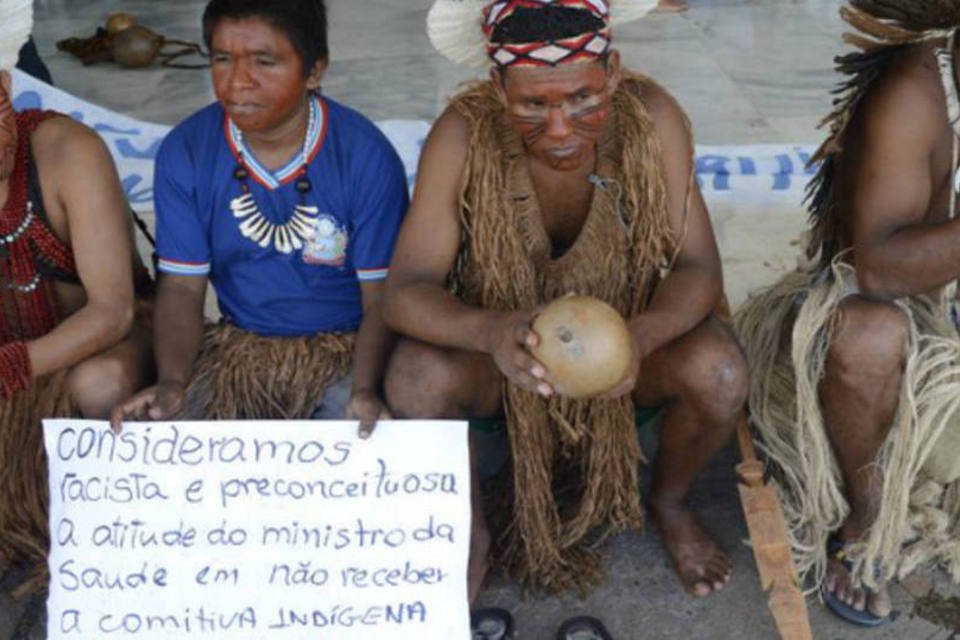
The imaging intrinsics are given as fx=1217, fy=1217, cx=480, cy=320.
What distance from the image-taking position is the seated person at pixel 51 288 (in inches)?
90.7

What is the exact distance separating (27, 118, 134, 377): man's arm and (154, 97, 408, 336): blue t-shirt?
0.11 metres

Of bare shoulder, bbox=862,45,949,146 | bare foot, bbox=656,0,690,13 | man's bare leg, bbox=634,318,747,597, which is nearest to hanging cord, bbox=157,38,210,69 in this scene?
bare foot, bbox=656,0,690,13

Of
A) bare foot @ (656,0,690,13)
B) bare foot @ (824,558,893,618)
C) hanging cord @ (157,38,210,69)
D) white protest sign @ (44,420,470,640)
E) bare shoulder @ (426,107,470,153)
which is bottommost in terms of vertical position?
bare foot @ (656,0,690,13)

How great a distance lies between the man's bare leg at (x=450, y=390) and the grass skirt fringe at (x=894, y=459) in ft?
1.99

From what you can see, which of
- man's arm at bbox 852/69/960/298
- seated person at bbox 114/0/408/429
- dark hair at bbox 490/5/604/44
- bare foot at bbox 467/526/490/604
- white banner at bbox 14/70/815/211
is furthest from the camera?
white banner at bbox 14/70/815/211

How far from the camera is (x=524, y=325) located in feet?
6.61

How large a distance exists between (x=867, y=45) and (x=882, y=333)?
55cm

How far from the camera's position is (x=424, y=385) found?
220 cm

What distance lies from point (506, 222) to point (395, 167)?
0.28 meters

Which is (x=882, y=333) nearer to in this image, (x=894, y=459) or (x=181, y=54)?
(x=894, y=459)

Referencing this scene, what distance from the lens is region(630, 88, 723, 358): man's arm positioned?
226 centimetres

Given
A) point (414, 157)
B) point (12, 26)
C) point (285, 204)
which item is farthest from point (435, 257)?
point (414, 157)

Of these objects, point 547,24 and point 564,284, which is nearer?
point 547,24

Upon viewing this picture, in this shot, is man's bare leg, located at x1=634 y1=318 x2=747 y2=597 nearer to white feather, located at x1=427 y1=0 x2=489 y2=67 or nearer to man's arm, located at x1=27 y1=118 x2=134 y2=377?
white feather, located at x1=427 y1=0 x2=489 y2=67
